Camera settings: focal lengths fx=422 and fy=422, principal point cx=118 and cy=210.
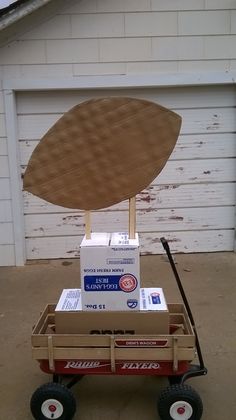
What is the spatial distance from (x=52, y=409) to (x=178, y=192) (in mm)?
3690

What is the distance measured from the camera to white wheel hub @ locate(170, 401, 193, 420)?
2.40m

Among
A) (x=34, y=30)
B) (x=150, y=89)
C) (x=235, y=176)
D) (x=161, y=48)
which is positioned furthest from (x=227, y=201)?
(x=34, y=30)

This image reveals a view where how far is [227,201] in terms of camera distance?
18.8ft

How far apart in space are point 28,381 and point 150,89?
3813 millimetres

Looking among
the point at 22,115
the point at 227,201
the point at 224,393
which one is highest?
the point at 22,115

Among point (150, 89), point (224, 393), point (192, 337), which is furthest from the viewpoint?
point (150, 89)

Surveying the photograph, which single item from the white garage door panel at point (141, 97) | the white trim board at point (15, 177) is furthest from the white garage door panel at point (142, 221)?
the white garage door panel at point (141, 97)

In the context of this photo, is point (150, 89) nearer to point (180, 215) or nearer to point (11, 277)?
point (180, 215)

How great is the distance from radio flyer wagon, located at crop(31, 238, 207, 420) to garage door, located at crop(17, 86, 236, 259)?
3.23 metres

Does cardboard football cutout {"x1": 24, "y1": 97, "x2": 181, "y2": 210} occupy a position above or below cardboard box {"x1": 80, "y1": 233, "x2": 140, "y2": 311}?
above

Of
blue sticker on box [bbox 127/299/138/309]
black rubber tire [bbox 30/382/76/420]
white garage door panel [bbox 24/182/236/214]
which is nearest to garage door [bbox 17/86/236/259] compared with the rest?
white garage door panel [bbox 24/182/236/214]

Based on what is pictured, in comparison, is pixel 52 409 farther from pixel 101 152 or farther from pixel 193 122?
pixel 193 122

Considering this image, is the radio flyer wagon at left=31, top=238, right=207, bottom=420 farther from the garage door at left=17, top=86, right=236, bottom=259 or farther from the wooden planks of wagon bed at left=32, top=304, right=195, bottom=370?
the garage door at left=17, top=86, right=236, bottom=259

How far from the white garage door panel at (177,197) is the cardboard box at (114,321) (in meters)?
3.12
